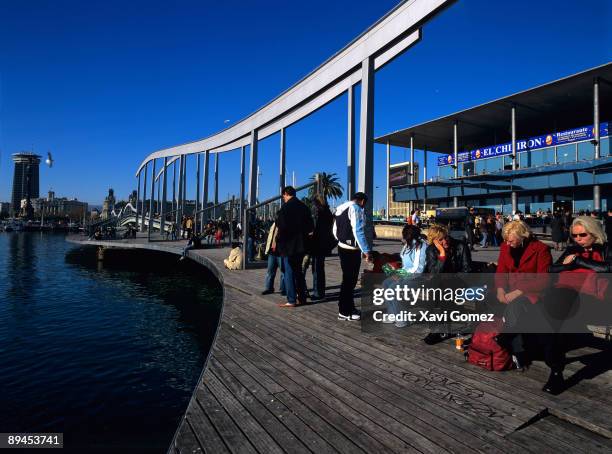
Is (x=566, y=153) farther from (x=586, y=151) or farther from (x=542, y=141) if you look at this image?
(x=542, y=141)

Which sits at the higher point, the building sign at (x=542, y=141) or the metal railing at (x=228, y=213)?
the building sign at (x=542, y=141)

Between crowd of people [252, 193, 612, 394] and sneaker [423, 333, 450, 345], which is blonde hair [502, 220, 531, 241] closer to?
crowd of people [252, 193, 612, 394]

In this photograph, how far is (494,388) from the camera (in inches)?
107

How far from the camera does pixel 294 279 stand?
5551 mm

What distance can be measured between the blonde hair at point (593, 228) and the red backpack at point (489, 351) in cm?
103

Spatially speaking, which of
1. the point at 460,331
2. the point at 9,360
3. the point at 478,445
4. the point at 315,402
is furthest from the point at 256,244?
the point at 478,445

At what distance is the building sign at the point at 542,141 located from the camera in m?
25.4

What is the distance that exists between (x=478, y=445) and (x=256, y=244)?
8926 millimetres

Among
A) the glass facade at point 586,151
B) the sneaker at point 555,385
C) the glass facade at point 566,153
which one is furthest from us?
the glass facade at point 566,153

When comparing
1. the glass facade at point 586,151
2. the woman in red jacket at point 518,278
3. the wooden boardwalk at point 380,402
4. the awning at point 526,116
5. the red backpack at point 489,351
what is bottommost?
the wooden boardwalk at point 380,402

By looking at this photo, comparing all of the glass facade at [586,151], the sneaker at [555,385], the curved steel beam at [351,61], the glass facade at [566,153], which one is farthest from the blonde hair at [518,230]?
the glass facade at [566,153]

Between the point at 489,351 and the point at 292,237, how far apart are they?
301cm

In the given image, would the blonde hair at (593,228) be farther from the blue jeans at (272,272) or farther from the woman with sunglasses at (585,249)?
the blue jeans at (272,272)

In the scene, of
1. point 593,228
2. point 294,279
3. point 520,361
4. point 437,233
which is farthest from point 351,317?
point 593,228
